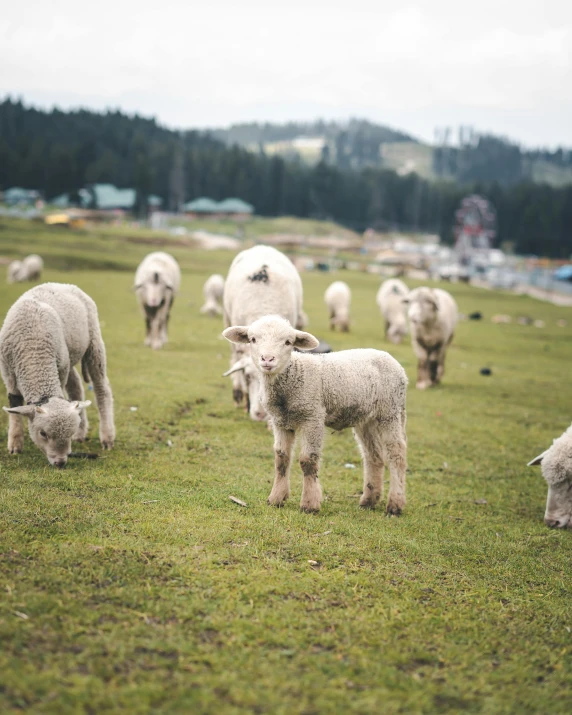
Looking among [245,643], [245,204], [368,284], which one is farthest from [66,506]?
[245,204]

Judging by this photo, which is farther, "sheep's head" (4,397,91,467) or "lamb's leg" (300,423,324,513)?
"sheep's head" (4,397,91,467)

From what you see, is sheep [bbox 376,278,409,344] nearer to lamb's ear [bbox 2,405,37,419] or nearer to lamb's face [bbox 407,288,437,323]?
lamb's face [bbox 407,288,437,323]

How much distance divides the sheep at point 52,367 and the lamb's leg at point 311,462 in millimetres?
2745

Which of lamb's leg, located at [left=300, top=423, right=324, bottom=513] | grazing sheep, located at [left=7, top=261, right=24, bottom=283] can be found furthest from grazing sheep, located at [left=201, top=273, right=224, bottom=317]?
lamb's leg, located at [left=300, top=423, right=324, bottom=513]

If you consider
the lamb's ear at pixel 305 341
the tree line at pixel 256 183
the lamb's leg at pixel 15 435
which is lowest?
the lamb's leg at pixel 15 435

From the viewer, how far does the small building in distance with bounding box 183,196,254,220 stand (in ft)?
392

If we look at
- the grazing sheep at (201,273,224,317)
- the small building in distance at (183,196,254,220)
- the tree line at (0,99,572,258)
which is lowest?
the grazing sheep at (201,273,224,317)

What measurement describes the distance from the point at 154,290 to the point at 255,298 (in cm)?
757

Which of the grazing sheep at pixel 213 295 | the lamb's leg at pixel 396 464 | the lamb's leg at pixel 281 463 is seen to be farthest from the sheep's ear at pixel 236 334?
the grazing sheep at pixel 213 295

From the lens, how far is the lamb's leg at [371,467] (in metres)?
8.11

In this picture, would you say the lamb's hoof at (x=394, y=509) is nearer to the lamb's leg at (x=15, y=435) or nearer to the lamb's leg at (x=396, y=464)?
the lamb's leg at (x=396, y=464)

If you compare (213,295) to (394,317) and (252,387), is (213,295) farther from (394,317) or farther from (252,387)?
(252,387)

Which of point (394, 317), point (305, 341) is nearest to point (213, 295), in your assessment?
point (394, 317)

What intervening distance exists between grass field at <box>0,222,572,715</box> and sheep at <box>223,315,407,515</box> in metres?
0.44
